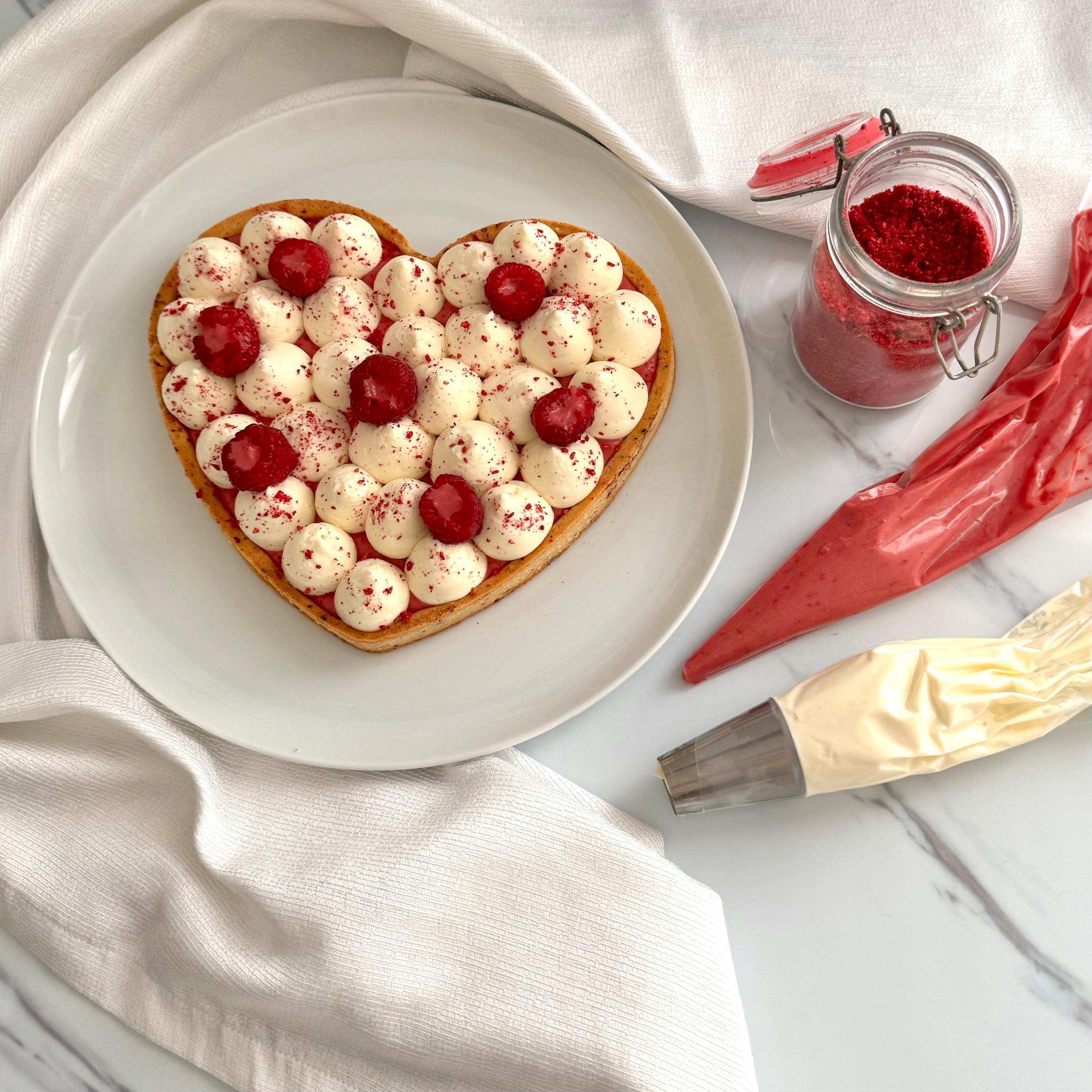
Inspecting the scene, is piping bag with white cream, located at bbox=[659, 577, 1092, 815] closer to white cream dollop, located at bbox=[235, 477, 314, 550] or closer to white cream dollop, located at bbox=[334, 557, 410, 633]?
white cream dollop, located at bbox=[334, 557, 410, 633]

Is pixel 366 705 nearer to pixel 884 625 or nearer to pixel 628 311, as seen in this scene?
pixel 628 311

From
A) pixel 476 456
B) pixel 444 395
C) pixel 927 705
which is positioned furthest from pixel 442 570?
pixel 927 705

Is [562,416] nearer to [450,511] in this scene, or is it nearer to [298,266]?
[450,511]

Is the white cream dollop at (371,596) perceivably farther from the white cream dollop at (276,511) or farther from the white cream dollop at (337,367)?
the white cream dollop at (337,367)

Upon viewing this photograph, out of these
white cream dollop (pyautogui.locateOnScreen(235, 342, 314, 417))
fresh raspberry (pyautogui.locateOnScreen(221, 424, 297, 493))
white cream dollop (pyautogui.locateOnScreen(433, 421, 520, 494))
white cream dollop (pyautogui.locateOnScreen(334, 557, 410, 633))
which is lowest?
white cream dollop (pyautogui.locateOnScreen(334, 557, 410, 633))

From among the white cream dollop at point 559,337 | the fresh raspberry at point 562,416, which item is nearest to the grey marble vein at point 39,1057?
the fresh raspberry at point 562,416

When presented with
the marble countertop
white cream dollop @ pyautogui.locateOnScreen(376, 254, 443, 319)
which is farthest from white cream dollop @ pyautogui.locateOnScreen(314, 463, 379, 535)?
the marble countertop
